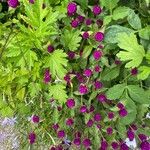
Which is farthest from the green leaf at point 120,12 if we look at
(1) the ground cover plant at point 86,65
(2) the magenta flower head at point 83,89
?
(2) the magenta flower head at point 83,89

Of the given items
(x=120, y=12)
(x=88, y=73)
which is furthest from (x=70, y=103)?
(x=120, y=12)

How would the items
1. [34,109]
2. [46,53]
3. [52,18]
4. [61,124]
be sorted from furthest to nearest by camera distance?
[34,109] < [61,124] < [46,53] < [52,18]

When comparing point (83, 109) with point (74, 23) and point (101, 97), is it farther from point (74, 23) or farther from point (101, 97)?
Answer: point (74, 23)

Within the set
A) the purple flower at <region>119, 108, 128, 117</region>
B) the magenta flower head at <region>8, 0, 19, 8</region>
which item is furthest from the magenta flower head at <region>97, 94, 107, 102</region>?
the magenta flower head at <region>8, 0, 19, 8</region>

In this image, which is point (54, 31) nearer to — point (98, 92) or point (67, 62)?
point (67, 62)

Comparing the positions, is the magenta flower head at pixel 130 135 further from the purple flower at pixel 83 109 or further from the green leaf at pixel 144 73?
the green leaf at pixel 144 73

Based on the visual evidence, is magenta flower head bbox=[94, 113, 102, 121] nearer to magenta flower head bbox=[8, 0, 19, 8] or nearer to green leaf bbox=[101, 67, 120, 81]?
green leaf bbox=[101, 67, 120, 81]

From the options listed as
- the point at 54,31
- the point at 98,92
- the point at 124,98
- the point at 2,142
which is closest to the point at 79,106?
the point at 98,92
